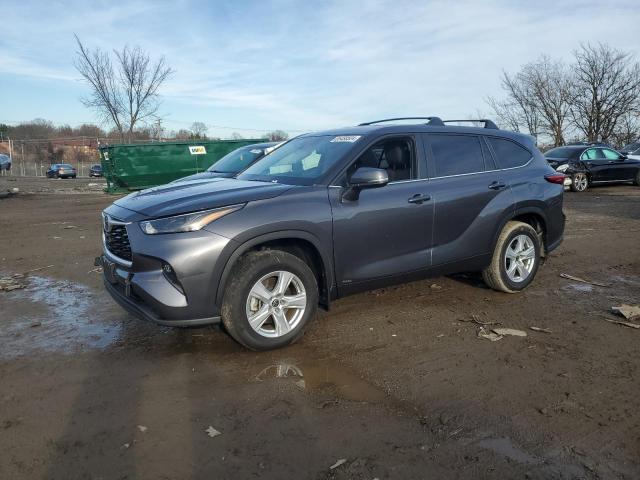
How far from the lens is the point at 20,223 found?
479 inches

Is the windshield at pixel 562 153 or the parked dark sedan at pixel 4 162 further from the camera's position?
the parked dark sedan at pixel 4 162

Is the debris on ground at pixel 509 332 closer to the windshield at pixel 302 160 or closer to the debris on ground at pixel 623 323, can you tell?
the debris on ground at pixel 623 323

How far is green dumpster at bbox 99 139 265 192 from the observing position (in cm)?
→ 1862

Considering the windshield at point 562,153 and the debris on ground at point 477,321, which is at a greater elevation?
the windshield at point 562,153

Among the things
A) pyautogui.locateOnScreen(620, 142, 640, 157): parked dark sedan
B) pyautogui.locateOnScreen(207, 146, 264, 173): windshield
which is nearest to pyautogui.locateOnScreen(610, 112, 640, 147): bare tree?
pyautogui.locateOnScreen(620, 142, 640, 157): parked dark sedan

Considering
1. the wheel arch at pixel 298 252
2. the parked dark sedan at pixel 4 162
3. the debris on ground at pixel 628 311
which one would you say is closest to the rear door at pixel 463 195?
the wheel arch at pixel 298 252

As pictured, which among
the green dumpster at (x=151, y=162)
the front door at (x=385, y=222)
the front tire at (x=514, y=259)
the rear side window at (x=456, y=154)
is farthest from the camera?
the green dumpster at (x=151, y=162)

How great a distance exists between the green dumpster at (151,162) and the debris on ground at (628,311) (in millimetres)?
16638

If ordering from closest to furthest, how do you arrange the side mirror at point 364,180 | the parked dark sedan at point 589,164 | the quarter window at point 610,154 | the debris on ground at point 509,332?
the side mirror at point 364,180 → the debris on ground at point 509,332 → the parked dark sedan at point 589,164 → the quarter window at point 610,154

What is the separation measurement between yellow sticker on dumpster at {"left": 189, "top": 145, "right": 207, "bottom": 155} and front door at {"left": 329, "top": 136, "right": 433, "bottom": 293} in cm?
1619

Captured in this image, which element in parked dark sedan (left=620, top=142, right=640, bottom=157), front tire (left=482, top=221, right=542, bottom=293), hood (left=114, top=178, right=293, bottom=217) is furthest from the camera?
parked dark sedan (left=620, top=142, right=640, bottom=157)

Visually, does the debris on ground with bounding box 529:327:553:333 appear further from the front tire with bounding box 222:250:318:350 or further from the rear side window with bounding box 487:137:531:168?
the front tire with bounding box 222:250:318:350

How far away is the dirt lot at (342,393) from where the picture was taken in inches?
106

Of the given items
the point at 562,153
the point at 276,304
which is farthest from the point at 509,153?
the point at 562,153
